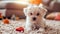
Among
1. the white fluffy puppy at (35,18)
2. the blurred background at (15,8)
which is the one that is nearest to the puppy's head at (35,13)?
the white fluffy puppy at (35,18)

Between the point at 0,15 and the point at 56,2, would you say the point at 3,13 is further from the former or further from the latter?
the point at 56,2

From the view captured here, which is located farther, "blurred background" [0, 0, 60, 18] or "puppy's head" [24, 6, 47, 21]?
"blurred background" [0, 0, 60, 18]

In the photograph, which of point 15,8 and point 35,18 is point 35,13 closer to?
point 35,18

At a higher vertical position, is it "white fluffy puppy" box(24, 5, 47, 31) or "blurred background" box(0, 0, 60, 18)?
"blurred background" box(0, 0, 60, 18)

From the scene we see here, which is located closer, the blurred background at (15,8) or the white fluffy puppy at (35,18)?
the white fluffy puppy at (35,18)

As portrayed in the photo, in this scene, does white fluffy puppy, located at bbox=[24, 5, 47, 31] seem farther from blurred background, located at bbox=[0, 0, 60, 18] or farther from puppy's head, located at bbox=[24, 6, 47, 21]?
blurred background, located at bbox=[0, 0, 60, 18]

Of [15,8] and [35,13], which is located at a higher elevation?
[15,8]

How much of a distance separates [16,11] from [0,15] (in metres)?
0.43

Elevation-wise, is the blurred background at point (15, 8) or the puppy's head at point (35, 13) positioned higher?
the blurred background at point (15, 8)

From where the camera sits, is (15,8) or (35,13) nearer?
(35,13)

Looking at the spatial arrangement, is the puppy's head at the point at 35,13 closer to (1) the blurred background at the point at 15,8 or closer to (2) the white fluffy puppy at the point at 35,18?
(2) the white fluffy puppy at the point at 35,18

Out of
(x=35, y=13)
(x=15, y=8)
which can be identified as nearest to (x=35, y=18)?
(x=35, y=13)

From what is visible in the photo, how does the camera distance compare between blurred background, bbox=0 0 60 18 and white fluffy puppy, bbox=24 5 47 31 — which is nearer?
white fluffy puppy, bbox=24 5 47 31

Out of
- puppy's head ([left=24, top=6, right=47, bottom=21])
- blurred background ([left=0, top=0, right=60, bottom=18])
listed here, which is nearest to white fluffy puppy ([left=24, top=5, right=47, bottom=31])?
puppy's head ([left=24, top=6, right=47, bottom=21])
